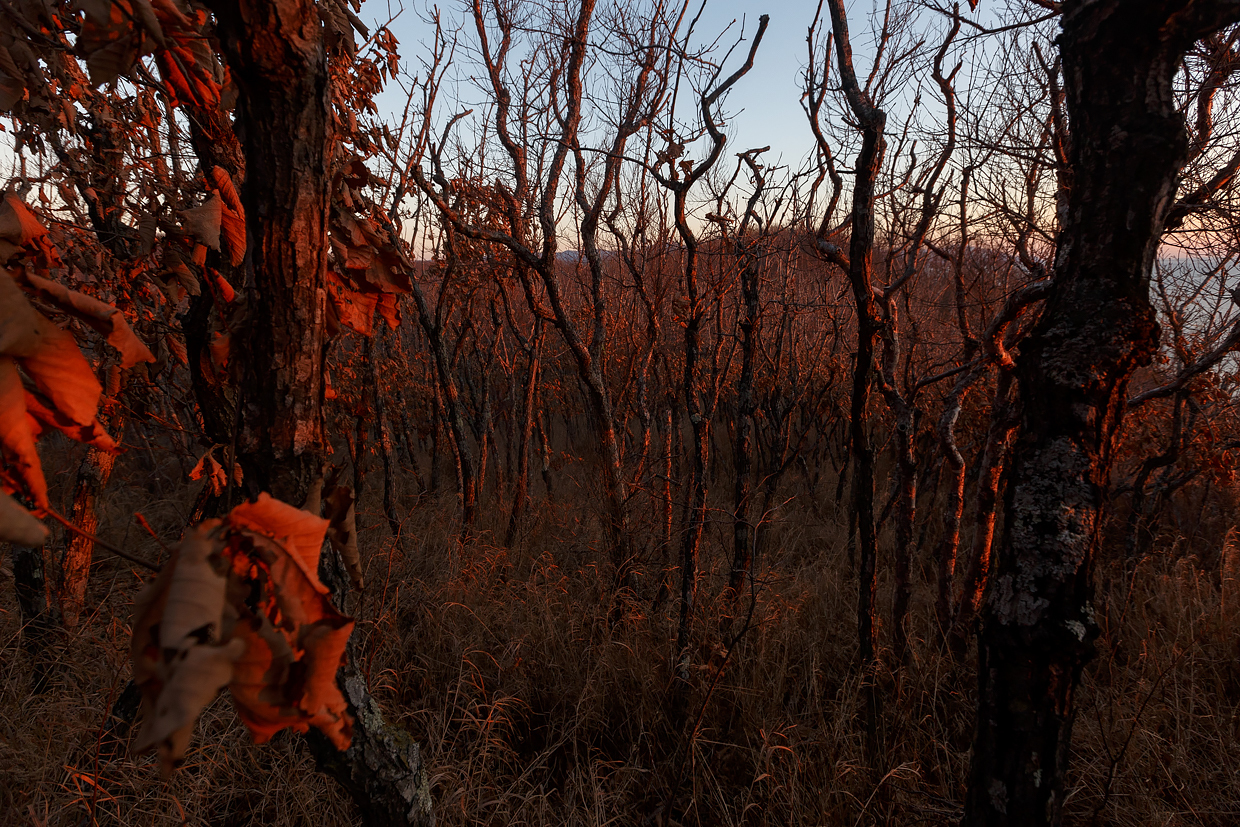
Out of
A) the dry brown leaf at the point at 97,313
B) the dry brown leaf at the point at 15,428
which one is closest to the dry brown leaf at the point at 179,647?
the dry brown leaf at the point at 15,428

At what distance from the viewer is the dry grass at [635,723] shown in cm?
223

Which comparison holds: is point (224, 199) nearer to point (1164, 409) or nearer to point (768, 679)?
point (768, 679)

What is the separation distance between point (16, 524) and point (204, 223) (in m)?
0.68

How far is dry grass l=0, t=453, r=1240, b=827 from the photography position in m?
2.23

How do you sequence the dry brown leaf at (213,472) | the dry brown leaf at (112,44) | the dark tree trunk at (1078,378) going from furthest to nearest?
the dry brown leaf at (213,472)
the dark tree trunk at (1078,378)
the dry brown leaf at (112,44)

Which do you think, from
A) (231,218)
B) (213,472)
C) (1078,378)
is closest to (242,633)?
(231,218)

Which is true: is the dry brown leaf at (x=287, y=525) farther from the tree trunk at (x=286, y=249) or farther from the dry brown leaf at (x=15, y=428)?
the tree trunk at (x=286, y=249)

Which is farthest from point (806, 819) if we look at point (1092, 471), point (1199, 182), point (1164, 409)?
point (1164, 409)

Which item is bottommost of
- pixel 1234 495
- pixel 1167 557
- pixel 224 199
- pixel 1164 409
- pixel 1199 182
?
pixel 1167 557

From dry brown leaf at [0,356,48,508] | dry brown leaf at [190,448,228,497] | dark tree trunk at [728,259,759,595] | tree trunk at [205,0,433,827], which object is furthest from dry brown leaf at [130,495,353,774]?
dark tree trunk at [728,259,759,595]

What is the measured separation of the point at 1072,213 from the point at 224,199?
179 cm

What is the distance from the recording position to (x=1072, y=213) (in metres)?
1.26

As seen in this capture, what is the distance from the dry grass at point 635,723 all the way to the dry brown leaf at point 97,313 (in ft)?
5.27

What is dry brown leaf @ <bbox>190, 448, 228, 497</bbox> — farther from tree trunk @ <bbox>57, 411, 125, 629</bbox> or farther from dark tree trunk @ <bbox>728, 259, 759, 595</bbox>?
dark tree trunk @ <bbox>728, 259, 759, 595</bbox>
